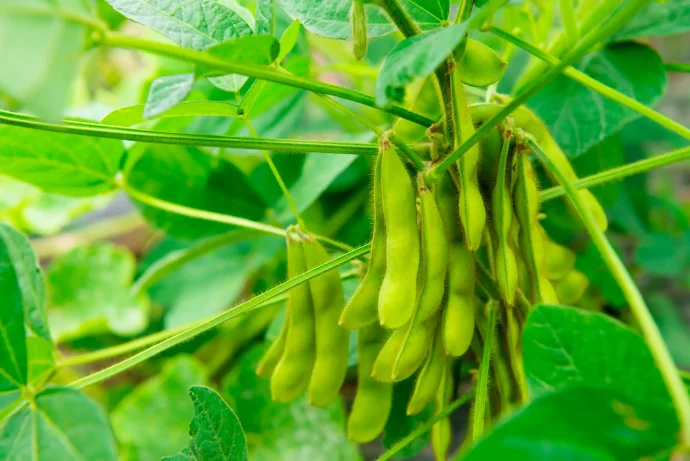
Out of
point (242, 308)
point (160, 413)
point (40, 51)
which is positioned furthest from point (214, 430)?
point (160, 413)

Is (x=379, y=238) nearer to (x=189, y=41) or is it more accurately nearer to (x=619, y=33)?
(x=189, y=41)

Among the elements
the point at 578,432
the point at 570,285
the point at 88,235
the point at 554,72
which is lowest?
the point at 578,432

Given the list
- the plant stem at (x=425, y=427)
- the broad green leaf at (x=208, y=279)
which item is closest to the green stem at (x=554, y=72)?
the plant stem at (x=425, y=427)

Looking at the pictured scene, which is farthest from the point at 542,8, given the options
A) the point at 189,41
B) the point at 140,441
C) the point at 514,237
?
the point at 140,441

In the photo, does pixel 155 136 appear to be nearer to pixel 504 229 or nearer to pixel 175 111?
pixel 175 111

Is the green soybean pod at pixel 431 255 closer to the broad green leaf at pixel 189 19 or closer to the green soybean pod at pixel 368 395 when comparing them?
the green soybean pod at pixel 368 395

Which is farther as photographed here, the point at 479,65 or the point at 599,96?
the point at 599,96
